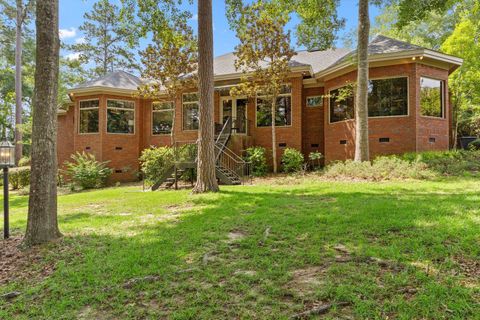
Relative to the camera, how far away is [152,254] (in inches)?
154

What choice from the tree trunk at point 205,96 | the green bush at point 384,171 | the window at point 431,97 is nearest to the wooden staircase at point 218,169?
the tree trunk at point 205,96

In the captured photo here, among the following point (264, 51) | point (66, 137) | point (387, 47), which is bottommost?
point (66, 137)

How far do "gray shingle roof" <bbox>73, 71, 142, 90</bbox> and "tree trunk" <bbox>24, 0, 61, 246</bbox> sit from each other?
40.2ft

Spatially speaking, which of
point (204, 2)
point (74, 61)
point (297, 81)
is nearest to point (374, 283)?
point (204, 2)

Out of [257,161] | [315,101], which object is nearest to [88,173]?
[257,161]

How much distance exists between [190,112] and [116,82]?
4636mm

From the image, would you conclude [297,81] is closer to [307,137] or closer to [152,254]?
[307,137]

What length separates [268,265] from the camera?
11.0 ft

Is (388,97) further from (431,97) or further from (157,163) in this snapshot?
(157,163)

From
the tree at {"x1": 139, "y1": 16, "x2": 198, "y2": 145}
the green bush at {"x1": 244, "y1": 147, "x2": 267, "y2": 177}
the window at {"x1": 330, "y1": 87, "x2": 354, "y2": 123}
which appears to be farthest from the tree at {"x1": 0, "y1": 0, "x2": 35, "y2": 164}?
A: the window at {"x1": 330, "y1": 87, "x2": 354, "y2": 123}

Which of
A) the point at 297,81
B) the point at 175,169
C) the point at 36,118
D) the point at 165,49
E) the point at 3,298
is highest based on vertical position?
the point at 165,49

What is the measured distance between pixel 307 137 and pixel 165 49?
7978mm

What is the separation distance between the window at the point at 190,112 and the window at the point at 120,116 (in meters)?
3.22

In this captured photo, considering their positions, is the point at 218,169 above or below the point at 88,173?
above
